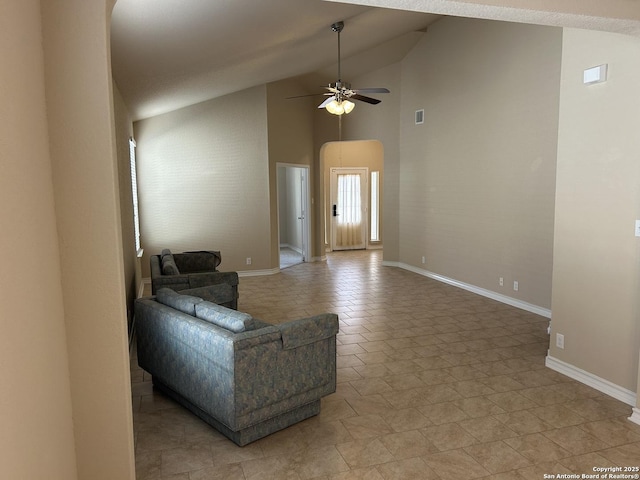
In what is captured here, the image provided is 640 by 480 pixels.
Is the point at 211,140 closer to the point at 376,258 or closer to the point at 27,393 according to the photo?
the point at 376,258

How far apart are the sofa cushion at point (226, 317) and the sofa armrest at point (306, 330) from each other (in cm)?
22

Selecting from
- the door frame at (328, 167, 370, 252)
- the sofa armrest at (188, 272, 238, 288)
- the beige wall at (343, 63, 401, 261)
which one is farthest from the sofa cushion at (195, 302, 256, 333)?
the door frame at (328, 167, 370, 252)

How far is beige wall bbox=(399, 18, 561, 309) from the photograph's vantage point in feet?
18.9

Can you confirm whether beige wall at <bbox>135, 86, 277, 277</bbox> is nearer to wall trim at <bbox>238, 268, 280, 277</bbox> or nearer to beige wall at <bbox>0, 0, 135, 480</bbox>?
wall trim at <bbox>238, 268, 280, 277</bbox>

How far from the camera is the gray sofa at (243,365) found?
2.81m

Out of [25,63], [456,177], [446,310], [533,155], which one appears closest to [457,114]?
[456,177]

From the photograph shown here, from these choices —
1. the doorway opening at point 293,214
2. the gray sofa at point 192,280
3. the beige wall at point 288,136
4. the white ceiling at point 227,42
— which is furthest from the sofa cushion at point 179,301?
the doorway opening at point 293,214

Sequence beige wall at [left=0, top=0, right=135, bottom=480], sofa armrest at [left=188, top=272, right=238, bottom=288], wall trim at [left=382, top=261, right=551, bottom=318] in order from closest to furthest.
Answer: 1. beige wall at [left=0, top=0, right=135, bottom=480]
2. sofa armrest at [left=188, top=272, right=238, bottom=288]
3. wall trim at [left=382, top=261, right=551, bottom=318]

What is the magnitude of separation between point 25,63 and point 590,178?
3.75 metres

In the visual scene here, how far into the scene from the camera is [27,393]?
1437 mm

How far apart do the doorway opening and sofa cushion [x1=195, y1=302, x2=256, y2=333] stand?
6037 millimetres

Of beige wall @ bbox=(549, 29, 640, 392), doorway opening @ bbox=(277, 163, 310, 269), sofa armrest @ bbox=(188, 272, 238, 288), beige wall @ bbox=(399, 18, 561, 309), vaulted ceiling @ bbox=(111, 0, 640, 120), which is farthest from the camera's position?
doorway opening @ bbox=(277, 163, 310, 269)

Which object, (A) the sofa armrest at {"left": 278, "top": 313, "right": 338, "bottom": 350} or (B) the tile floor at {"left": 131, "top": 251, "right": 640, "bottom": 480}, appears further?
(A) the sofa armrest at {"left": 278, "top": 313, "right": 338, "bottom": 350}

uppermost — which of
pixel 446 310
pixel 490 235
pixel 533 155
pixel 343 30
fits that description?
pixel 343 30
